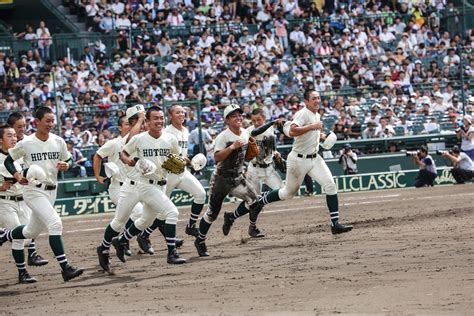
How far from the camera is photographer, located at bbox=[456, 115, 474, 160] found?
25.7 metres

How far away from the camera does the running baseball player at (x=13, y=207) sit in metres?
13.3

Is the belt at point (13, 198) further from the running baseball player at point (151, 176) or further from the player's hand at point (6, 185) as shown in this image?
the running baseball player at point (151, 176)

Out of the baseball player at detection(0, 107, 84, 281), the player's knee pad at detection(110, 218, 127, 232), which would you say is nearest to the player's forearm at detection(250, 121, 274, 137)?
the player's knee pad at detection(110, 218, 127, 232)

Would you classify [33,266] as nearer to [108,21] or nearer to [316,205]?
[316,205]

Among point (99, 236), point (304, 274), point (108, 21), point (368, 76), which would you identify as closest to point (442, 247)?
point (304, 274)

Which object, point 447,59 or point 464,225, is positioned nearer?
point 464,225

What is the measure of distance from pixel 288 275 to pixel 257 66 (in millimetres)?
17859

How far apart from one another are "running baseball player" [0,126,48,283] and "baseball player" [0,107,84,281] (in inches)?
16.0

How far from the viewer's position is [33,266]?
49.3ft

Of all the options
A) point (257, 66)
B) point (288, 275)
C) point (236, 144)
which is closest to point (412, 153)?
point (257, 66)

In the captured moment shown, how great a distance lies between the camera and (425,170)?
26.1 meters

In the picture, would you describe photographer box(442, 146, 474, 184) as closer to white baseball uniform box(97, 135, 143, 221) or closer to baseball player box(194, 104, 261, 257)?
baseball player box(194, 104, 261, 257)

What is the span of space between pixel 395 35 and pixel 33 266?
830 inches

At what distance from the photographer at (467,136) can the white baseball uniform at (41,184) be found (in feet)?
48.0
